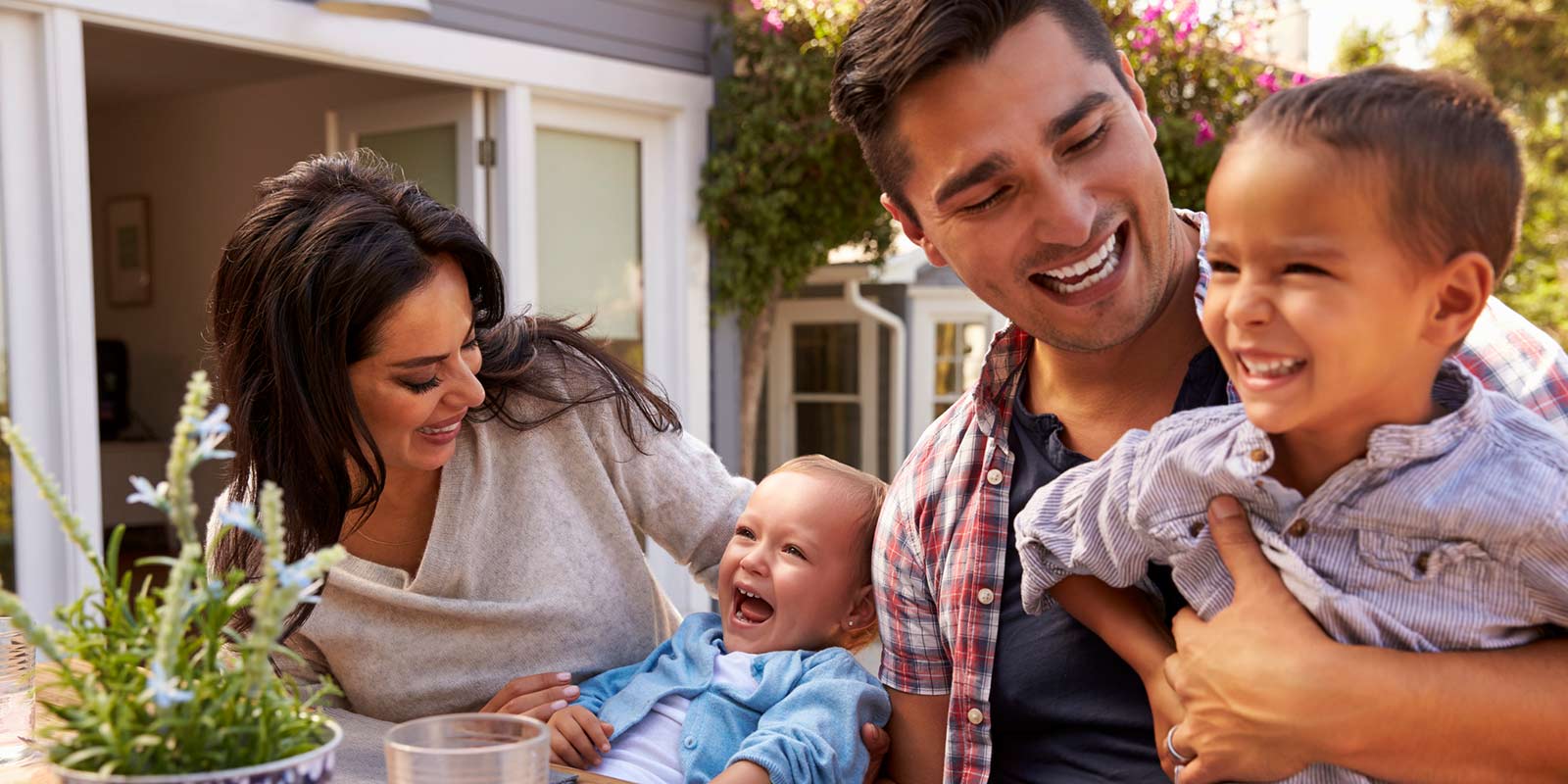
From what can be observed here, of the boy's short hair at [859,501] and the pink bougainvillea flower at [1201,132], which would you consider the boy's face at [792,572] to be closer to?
the boy's short hair at [859,501]

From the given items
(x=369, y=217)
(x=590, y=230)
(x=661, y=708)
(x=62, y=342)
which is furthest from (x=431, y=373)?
(x=590, y=230)

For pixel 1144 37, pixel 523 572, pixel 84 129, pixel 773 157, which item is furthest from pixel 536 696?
pixel 1144 37

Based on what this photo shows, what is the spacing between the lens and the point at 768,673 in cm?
175

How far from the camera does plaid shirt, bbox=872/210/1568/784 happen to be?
5.02ft

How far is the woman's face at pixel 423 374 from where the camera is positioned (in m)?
1.81

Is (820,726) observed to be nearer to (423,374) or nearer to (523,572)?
(523,572)

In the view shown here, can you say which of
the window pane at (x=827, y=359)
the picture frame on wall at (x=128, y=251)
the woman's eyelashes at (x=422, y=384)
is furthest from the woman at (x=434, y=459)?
the picture frame on wall at (x=128, y=251)

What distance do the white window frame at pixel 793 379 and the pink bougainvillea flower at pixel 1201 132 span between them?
114 inches

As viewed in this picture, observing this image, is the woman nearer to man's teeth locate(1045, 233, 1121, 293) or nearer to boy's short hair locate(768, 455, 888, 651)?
boy's short hair locate(768, 455, 888, 651)

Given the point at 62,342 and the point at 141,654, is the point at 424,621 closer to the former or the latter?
the point at 141,654

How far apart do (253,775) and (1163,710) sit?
0.80 metres

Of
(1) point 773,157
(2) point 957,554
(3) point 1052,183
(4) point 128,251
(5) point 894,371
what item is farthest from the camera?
(5) point 894,371

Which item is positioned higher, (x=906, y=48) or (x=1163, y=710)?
(x=906, y=48)

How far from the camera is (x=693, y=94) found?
553 cm
